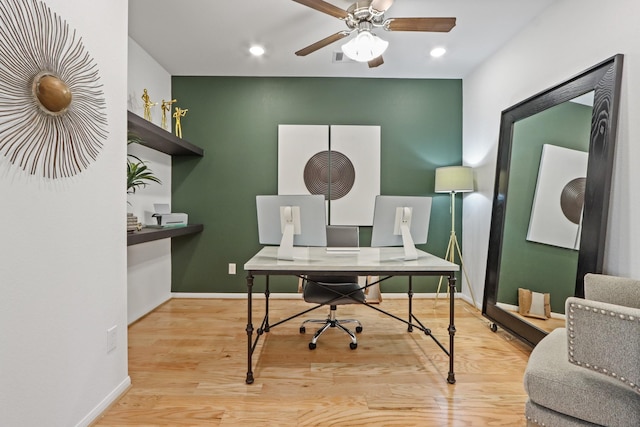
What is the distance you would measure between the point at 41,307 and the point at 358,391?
1690 mm

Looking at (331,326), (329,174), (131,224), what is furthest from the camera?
(329,174)

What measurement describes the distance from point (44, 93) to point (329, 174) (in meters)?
2.84

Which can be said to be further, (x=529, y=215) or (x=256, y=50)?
(x=256, y=50)

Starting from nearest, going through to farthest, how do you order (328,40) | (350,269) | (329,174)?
(350,269)
(328,40)
(329,174)

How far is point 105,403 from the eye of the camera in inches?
69.6

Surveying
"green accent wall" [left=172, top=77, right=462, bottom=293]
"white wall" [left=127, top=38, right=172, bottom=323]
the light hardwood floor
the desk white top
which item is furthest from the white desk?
"green accent wall" [left=172, top=77, right=462, bottom=293]

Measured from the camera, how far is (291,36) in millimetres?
2975

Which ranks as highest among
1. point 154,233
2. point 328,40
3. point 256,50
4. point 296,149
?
point 256,50

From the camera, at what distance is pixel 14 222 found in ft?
4.06

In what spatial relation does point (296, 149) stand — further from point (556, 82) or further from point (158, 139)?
point (556, 82)

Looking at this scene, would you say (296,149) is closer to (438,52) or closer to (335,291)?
(438,52)

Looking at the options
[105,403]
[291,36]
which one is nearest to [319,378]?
[105,403]

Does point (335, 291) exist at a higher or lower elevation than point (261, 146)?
lower

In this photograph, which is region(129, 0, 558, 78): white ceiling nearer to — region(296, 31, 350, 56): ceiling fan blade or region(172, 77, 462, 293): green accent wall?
region(172, 77, 462, 293): green accent wall
